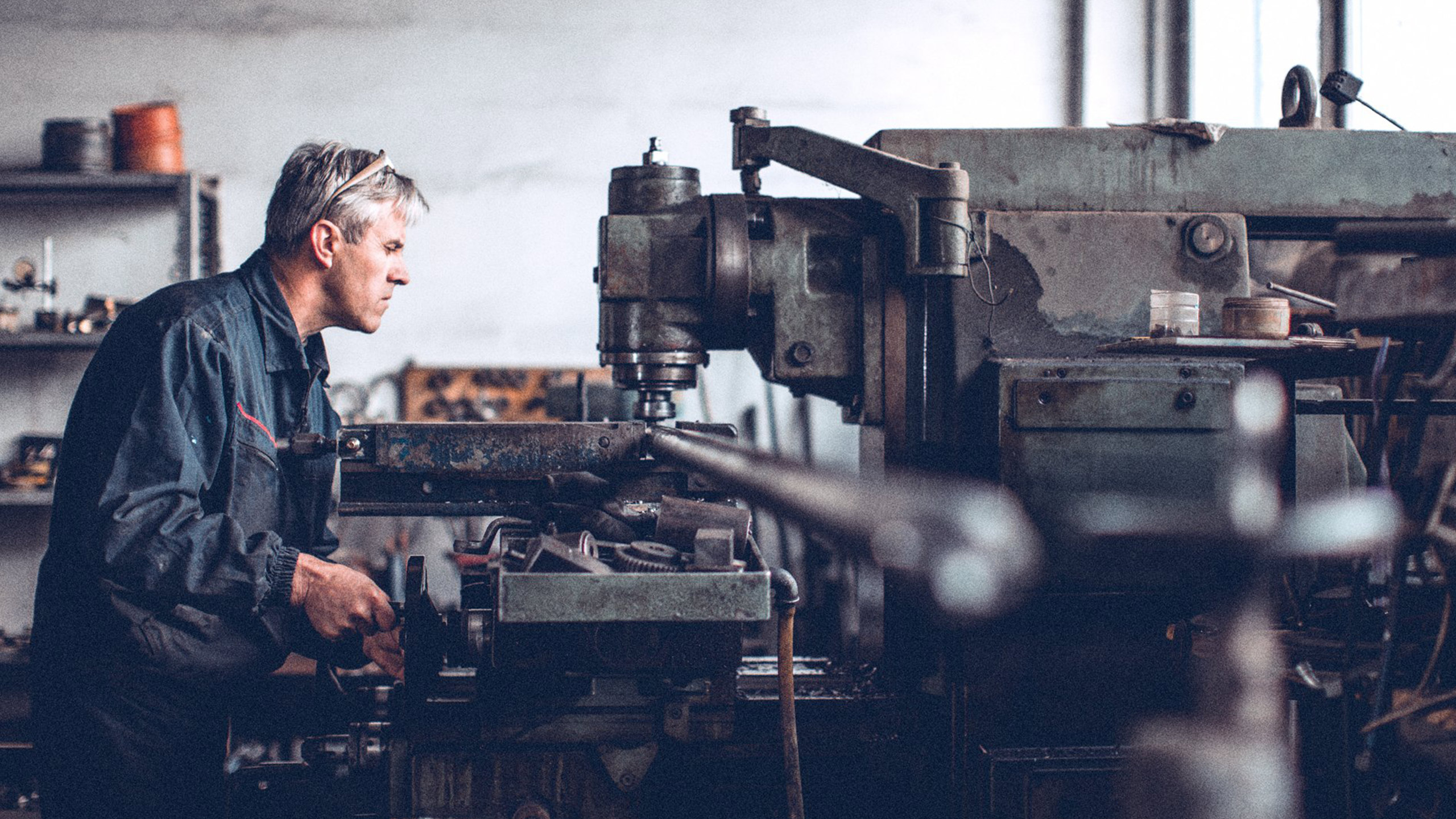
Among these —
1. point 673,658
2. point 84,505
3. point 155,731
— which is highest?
point 84,505

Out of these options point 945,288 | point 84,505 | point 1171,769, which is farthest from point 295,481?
point 1171,769

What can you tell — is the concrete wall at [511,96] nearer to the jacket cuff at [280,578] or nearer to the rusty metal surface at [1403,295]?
the jacket cuff at [280,578]

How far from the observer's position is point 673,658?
45.4 inches

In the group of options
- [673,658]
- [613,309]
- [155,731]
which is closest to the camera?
[673,658]

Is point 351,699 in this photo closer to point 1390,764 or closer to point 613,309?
point 613,309

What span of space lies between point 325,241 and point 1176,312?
1.28 metres

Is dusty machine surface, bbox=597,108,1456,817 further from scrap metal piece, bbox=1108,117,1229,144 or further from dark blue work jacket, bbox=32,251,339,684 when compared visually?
dark blue work jacket, bbox=32,251,339,684

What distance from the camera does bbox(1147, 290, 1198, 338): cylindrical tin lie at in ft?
4.40

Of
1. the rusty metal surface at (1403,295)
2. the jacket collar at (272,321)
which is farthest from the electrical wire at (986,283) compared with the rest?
the jacket collar at (272,321)

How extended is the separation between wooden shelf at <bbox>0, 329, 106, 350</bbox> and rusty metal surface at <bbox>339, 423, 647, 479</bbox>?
7.80 feet

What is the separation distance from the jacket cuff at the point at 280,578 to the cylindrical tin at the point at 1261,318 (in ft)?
3.94

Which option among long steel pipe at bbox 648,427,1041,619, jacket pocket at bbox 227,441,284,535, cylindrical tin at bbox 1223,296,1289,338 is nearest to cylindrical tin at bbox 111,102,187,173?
jacket pocket at bbox 227,441,284,535

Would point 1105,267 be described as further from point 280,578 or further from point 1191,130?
point 280,578

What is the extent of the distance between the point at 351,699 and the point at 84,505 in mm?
438
